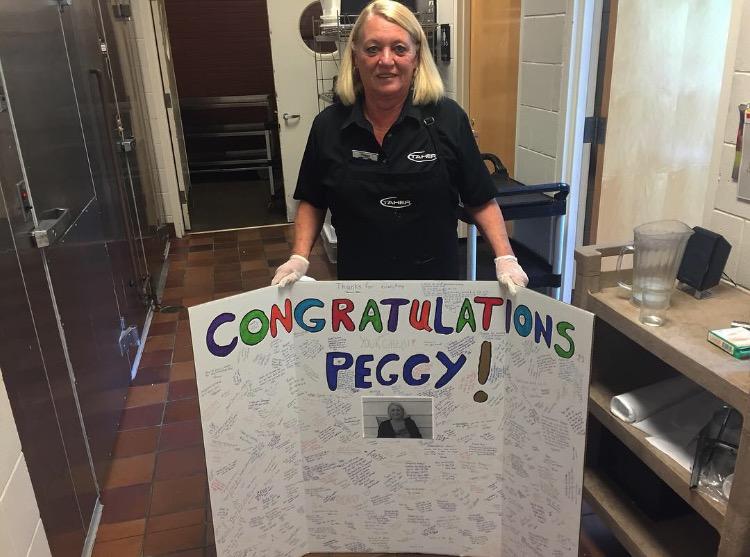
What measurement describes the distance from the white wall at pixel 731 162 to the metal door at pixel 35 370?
69.5 inches

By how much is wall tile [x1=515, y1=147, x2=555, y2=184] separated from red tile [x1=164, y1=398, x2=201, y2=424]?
6.24ft

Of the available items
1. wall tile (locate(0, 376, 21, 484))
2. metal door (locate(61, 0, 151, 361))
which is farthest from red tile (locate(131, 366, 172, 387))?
wall tile (locate(0, 376, 21, 484))

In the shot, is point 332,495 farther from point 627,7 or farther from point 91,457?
point 627,7

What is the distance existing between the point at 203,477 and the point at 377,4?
167cm

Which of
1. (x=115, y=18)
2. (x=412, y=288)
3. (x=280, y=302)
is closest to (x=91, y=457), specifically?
(x=280, y=302)

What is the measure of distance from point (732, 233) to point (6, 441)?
1.75m

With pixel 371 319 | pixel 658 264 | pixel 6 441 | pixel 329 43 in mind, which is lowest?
pixel 6 441

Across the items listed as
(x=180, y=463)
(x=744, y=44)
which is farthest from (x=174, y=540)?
(x=744, y=44)

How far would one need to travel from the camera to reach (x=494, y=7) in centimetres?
364

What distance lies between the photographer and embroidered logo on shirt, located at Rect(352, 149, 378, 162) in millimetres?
1599

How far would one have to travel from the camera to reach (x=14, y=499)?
50.3 inches

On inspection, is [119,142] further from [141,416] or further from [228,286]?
[141,416]

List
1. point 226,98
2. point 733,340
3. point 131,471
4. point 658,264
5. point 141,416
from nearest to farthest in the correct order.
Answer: point 733,340, point 658,264, point 131,471, point 141,416, point 226,98

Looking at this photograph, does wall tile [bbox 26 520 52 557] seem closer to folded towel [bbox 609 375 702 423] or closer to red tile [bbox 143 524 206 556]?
red tile [bbox 143 524 206 556]
